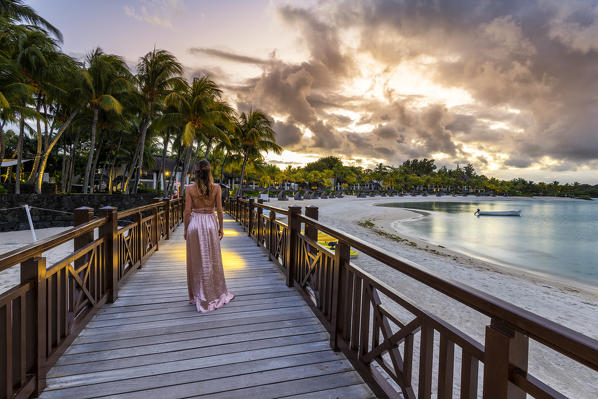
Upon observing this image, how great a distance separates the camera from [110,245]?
3.30m

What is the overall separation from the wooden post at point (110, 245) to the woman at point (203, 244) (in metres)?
0.89

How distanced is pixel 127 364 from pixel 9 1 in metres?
23.7

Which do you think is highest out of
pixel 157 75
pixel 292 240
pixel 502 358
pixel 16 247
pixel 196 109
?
pixel 157 75

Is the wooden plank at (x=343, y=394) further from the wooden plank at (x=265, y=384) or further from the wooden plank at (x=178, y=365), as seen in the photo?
the wooden plank at (x=178, y=365)

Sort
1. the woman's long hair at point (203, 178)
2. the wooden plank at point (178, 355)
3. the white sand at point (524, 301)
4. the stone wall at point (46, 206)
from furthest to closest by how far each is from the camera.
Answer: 1. the stone wall at point (46, 206)
2. the white sand at point (524, 301)
3. the woman's long hair at point (203, 178)
4. the wooden plank at point (178, 355)

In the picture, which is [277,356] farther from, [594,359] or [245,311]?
[594,359]

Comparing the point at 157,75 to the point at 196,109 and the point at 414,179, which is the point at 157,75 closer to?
the point at 196,109

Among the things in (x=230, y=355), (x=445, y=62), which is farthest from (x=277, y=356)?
(x=445, y=62)

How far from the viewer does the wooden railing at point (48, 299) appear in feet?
5.27

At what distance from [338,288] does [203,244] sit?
1755 millimetres

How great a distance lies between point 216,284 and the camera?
3398 millimetres

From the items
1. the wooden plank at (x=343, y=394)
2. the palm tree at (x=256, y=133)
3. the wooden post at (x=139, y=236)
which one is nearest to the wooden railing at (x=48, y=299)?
the wooden post at (x=139, y=236)

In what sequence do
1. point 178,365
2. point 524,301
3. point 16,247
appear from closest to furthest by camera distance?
point 178,365, point 524,301, point 16,247

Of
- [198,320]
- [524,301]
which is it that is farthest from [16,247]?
[524,301]
